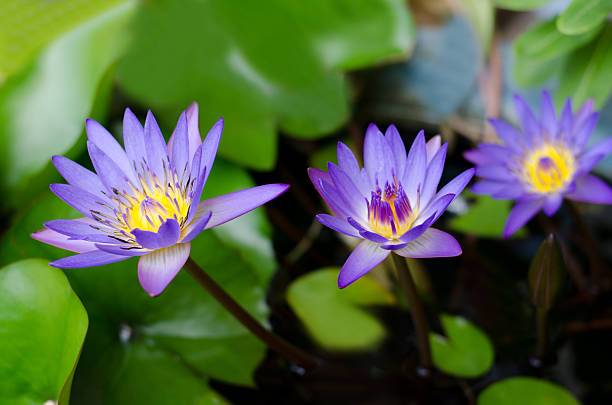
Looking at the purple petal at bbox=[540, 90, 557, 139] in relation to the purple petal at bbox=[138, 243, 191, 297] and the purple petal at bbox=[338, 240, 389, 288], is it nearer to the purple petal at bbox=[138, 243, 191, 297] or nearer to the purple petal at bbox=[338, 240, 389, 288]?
the purple petal at bbox=[338, 240, 389, 288]

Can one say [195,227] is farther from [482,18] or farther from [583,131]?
[482,18]

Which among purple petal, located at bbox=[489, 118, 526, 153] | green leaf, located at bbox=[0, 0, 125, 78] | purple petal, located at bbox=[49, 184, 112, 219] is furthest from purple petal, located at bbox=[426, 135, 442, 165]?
green leaf, located at bbox=[0, 0, 125, 78]

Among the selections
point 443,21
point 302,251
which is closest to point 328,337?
point 302,251

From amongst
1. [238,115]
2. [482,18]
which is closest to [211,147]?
[238,115]

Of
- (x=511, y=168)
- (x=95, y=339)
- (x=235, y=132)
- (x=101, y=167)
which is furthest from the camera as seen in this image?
(x=235, y=132)

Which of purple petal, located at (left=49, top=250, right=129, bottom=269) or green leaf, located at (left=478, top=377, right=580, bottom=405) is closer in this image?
purple petal, located at (left=49, top=250, right=129, bottom=269)

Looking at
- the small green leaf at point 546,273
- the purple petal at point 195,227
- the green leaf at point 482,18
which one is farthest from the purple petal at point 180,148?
the green leaf at point 482,18

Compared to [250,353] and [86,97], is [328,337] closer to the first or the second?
[250,353]
